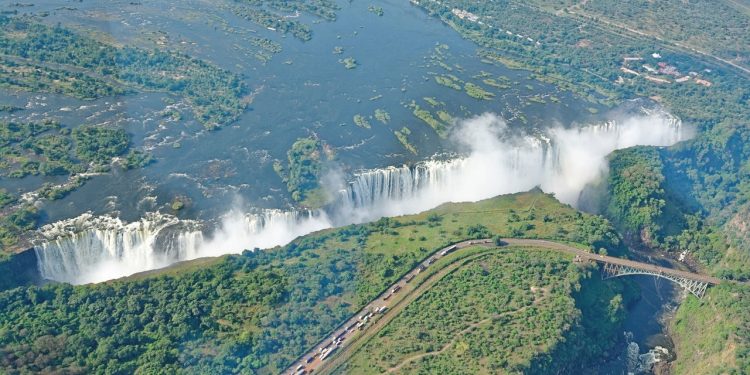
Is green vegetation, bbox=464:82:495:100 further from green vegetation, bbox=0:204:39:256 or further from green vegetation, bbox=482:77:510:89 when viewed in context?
green vegetation, bbox=0:204:39:256

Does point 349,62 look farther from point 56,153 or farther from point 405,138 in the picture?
point 56,153

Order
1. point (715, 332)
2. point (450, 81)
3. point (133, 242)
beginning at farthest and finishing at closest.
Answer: point (450, 81), point (133, 242), point (715, 332)

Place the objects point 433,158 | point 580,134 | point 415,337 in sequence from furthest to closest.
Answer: point 580,134
point 433,158
point 415,337

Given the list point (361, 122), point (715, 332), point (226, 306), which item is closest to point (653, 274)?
point (715, 332)

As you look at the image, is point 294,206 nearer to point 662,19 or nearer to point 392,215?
point 392,215

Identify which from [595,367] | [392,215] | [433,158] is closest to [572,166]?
[433,158]

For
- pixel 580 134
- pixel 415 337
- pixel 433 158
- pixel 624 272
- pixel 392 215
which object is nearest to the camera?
pixel 415 337
